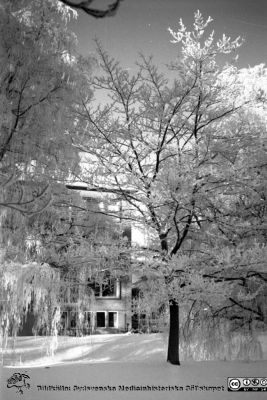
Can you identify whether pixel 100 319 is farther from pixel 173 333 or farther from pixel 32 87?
pixel 32 87

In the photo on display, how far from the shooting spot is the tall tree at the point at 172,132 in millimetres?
4457

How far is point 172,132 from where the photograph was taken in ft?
15.8

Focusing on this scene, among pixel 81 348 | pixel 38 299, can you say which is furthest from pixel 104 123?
pixel 81 348

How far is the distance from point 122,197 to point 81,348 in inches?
105

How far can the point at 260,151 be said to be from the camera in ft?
14.6

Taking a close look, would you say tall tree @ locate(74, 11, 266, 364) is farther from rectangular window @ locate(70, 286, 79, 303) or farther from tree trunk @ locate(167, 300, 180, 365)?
rectangular window @ locate(70, 286, 79, 303)

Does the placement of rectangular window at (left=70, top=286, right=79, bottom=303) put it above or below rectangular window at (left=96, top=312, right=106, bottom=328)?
above

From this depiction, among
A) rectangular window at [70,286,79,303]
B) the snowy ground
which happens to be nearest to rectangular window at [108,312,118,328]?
the snowy ground

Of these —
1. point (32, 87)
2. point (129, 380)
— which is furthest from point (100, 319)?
point (32, 87)

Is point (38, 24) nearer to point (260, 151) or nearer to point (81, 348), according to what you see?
point (260, 151)

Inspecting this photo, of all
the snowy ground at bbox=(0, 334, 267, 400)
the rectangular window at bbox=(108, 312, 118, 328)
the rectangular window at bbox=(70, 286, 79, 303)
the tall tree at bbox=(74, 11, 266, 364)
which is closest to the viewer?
the snowy ground at bbox=(0, 334, 267, 400)

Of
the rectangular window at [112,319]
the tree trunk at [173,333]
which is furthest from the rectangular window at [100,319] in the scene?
the tree trunk at [173,333]

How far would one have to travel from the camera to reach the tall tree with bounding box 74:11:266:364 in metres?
4.46

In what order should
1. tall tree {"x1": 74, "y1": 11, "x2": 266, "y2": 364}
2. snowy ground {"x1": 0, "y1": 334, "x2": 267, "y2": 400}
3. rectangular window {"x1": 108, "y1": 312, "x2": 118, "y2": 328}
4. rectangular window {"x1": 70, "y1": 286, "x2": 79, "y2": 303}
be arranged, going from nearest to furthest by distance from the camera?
snowy ground {"x1": 0, "y1": 334, "x2": 267, "y2": 400}
tall tree {"x1": 74, "y1": 11, "x2": 266, "y2": 364}
rectangular window {"x1": 70, "y1": 286, "x2": 79, "y2": 303}
rectangular window {"x1": 108, "y1": 312, "x2": 118, "y2": 328}
